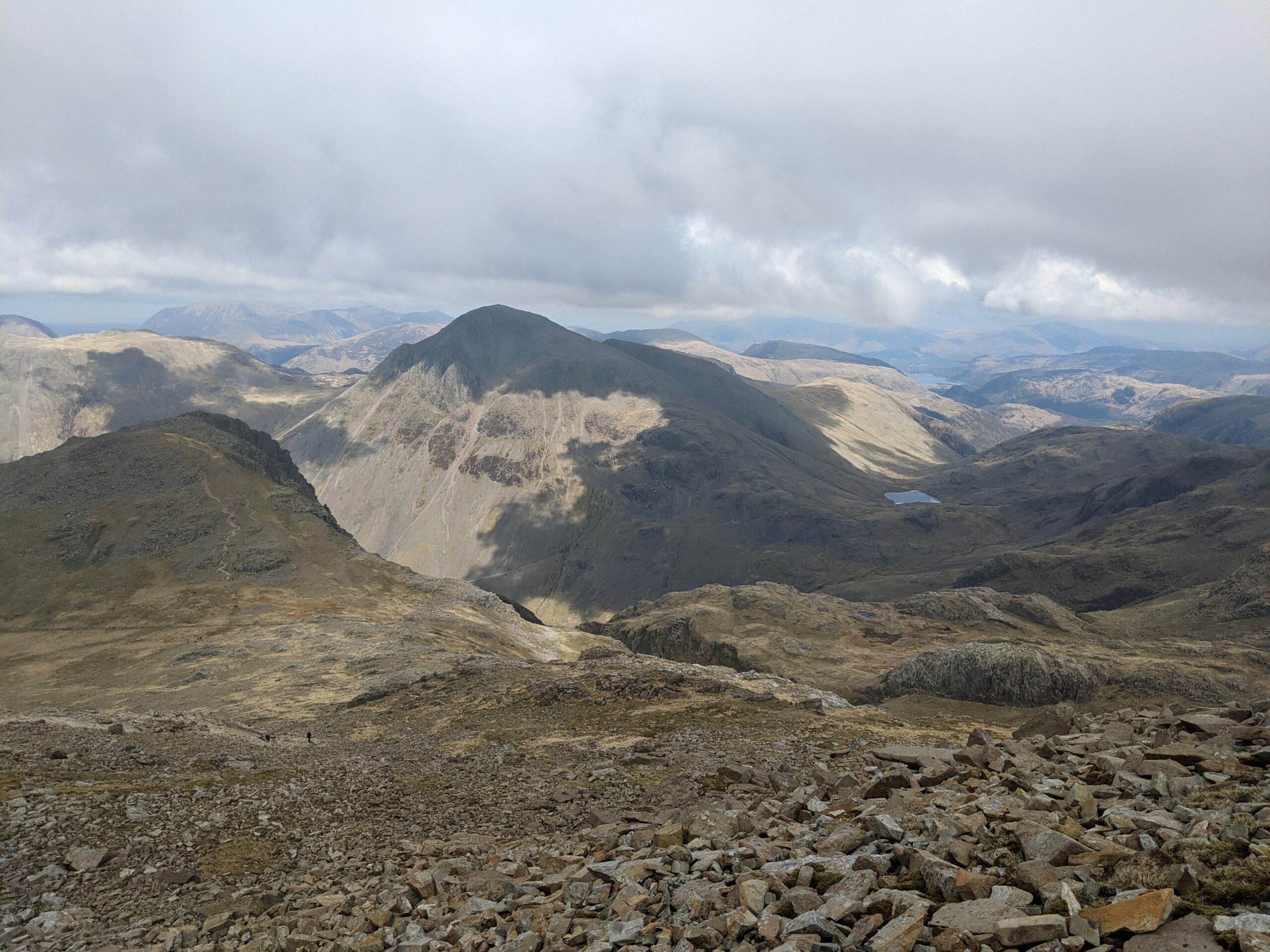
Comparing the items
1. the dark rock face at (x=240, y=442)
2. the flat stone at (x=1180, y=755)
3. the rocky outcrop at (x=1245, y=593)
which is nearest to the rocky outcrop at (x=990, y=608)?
the rocky outcrop at (x=1245, y=593)

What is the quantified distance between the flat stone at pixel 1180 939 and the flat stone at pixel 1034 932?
750 mm

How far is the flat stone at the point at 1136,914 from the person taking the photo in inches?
356

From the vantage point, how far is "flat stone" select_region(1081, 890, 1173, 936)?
29.7ft

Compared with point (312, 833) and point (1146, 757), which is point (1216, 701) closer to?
point (1146, 757)

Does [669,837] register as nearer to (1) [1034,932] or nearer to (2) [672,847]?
(2) [672,847]

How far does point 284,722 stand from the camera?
50.2 meters

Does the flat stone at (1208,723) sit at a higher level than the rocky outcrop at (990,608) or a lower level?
higher

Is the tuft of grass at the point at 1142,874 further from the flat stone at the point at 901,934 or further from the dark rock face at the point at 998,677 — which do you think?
the dark rock face at the point at 998,677

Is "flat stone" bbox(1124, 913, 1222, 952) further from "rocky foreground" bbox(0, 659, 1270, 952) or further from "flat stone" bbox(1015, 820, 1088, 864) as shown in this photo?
"flat stone" bbox(1015, 820, 1088, 864)

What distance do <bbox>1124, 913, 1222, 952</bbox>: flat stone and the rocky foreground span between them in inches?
1.4

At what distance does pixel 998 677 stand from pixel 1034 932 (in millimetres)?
93576

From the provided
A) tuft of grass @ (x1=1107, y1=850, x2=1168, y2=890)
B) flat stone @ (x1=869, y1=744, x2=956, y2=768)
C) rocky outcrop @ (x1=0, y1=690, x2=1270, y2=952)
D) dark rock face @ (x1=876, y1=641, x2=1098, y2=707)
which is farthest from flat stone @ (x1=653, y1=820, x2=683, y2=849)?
dark rock face @ (x1=876, y1=641, x2=1098, y2=707)

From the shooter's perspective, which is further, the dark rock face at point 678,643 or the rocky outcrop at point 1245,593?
the dark rock face at point 678,643

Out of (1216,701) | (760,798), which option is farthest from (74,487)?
(1216,701)
